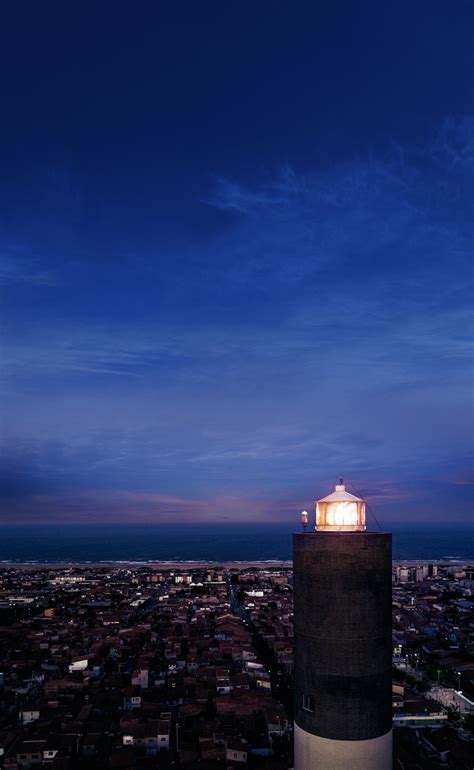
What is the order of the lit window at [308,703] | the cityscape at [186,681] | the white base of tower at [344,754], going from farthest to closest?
1. the cityscape at [186,681]
2. the lit window at [308,703]
3. the white base of tower at [344,754]

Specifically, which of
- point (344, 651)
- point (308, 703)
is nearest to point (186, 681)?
point (308, 703)

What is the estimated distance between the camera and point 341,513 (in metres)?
5.32

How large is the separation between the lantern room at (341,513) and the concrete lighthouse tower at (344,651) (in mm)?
114

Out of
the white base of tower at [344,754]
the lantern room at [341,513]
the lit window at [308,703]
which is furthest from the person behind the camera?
the lantern room at [341,513]

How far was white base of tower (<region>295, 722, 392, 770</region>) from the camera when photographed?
491 centimetres

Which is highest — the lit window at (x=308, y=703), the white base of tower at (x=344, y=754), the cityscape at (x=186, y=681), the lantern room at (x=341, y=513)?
the lantern room at (x=341, y=513)

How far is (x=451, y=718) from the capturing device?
25.1 metres

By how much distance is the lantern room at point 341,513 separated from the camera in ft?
17.4

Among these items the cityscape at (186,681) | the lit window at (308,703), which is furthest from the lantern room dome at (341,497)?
the cityscape at (186,681)

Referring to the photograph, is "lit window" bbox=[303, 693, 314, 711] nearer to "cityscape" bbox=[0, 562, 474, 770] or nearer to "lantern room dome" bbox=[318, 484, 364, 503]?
"lantern room dome" bbox=[318, 484, 364, 503]

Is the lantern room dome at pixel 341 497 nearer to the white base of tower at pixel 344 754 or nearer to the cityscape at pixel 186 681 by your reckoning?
the white base of tower at pixel 344 754

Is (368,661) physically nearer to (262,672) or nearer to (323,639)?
(323,639)

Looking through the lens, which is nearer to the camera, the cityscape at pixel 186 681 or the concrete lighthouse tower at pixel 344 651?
the concrete lighthouse tower at pixel 344 651

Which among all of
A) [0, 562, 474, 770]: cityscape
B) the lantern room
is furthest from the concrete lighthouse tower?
[0, 562, 474, 770]: cityscape
